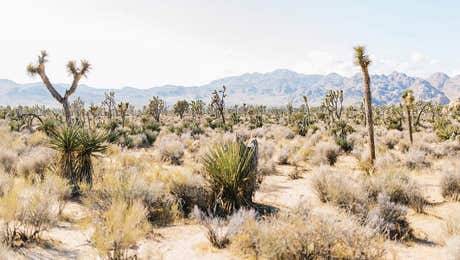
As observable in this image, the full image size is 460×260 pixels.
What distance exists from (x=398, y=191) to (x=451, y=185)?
1960 mm

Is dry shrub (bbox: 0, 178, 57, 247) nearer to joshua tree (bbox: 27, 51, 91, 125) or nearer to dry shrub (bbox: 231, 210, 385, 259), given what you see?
dry shrub (bbox: 231, 210, 385, 259)

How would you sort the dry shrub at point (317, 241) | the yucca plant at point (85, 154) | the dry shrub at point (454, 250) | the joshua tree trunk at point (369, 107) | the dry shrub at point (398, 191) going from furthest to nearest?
the joshua tree trunk at point (369, 107) < the yucca plant at point (85, 154) < the dry shrub at point (398, 191) < the dry shrub at point (454, 250) < the dry shrub at point (317, 241)

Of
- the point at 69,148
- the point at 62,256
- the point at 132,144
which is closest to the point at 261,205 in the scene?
the point at 62,256

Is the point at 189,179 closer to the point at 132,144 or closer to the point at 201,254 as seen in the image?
the point at 201,254

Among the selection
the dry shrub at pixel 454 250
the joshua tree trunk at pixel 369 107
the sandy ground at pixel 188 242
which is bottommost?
the sandy ground at pixel 188 242

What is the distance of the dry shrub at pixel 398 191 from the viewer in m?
7.88

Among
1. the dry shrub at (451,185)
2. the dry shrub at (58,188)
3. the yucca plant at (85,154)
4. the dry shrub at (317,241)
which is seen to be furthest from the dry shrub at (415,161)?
the dry shrub at (58,188)

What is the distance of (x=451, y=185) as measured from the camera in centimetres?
866

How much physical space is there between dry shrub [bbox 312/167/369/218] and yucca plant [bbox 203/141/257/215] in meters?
2.18

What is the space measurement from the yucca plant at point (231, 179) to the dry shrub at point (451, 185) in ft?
19.0

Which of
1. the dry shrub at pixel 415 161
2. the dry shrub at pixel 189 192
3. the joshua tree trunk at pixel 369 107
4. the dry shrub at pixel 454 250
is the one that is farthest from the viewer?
the joshua tree trunk at pixel 369 107

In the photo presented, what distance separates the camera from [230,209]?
6930mm

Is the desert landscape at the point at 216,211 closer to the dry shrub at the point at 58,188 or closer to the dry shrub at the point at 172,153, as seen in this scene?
the dry shrub at the point at 58,188

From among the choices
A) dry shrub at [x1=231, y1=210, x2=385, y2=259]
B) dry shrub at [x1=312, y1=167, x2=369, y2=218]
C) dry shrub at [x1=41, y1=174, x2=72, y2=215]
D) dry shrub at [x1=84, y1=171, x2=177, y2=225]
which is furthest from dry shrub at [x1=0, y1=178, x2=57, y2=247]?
dry shrub at [x1=312, y1=167, x2=369, y2=218]
